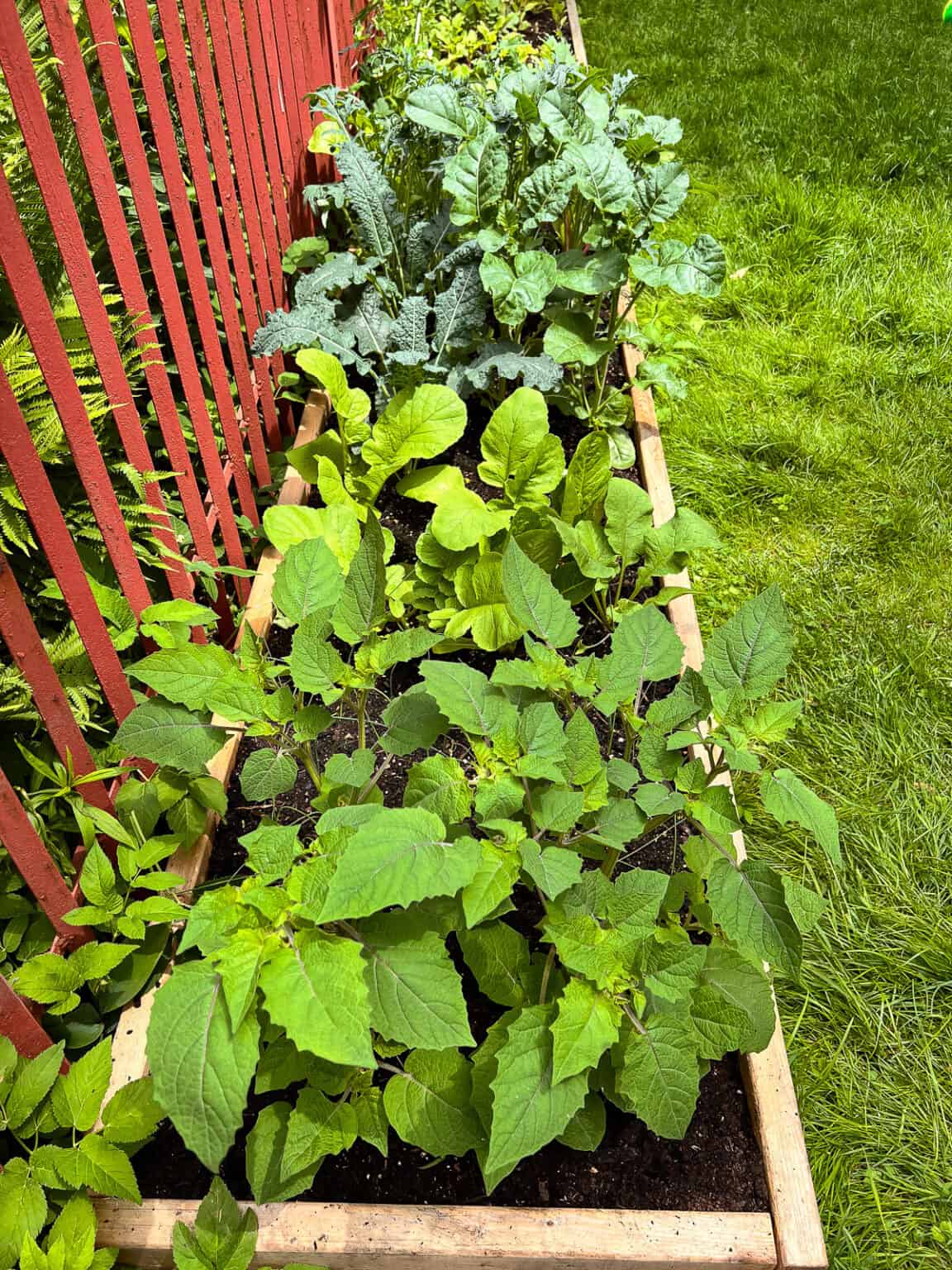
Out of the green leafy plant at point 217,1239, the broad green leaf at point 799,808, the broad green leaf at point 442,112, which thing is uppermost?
the broad green leaf at point 442,112

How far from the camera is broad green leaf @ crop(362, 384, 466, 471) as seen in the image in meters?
2.53

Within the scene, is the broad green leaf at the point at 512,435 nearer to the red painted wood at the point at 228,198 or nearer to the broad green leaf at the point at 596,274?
the broad green leaf at the point at 596,274

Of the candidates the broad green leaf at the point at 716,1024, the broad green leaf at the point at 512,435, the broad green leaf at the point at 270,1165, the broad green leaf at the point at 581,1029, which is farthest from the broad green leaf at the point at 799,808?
the broad green leaf at the point at 512,435

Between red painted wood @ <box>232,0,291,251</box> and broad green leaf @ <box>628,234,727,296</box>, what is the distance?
113 centimetres

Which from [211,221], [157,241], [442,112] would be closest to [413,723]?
[157,241]

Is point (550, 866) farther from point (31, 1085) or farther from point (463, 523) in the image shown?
point (463, 523)

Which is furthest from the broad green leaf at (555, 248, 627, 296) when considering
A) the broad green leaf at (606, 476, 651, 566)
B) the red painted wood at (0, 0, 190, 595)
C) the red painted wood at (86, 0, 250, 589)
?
the red painted wood at (0, 0, 190, 595)

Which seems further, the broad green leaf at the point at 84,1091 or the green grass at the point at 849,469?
the green grass at the point at 849,469

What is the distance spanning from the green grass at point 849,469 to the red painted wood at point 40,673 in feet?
5.26

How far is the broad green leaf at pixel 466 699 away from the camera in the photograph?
169cm

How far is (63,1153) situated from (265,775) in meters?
0.67

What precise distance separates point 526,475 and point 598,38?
4515mm

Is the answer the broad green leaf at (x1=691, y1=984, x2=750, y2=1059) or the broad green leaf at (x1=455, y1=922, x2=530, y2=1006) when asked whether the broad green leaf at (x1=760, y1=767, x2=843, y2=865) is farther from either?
the broad green leaf at (x1=455, y1=922, x2=530, y2=1006)

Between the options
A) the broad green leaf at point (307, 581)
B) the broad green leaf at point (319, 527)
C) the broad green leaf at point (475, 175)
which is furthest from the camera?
the broad green leaf at point (475, 175)
